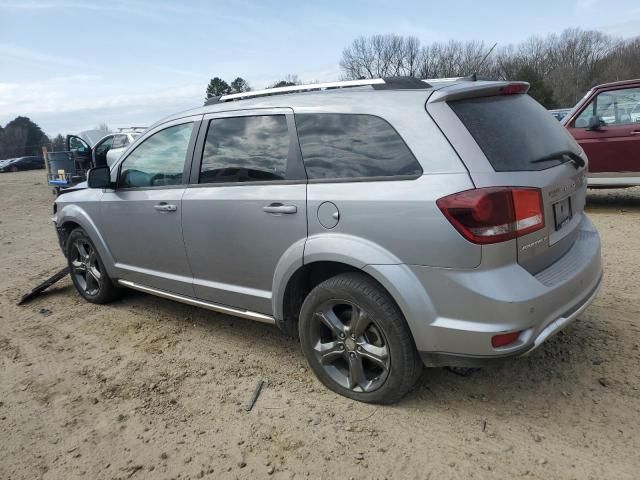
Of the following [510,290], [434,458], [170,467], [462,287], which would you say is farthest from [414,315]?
[170,467]

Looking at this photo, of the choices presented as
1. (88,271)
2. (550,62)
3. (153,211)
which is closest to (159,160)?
(153,211)

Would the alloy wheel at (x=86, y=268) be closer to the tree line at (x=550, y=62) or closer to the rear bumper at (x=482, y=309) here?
the rear bumper at (x=482, y=309)

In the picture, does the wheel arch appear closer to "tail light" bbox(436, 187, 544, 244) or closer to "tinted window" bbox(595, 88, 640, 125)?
"tail light" bbox(436, 187, 544, 244)

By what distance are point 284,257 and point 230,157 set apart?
0.88 m

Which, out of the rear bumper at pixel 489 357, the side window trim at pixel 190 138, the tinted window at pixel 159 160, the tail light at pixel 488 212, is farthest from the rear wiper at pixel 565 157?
the tinted window at pixel 159 160

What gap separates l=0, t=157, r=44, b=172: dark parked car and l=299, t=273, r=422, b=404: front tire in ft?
157

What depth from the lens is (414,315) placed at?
8.47 ft

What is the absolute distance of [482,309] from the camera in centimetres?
241

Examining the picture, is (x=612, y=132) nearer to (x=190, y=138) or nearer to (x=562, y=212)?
Result: (x=562, y=212)

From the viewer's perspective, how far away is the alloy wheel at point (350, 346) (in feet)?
9.26

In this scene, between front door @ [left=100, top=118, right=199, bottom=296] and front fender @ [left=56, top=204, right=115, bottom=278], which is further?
front fender @ [left=56, top=204, right=115, bottom=278]

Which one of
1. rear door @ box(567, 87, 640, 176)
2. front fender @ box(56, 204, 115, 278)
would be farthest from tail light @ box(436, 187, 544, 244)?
rear door @ box(567, 87, 640, 176)

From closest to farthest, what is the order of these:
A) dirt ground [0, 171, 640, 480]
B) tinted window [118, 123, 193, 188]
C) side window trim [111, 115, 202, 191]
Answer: dirt ground [0, 171, 640, 480]
side window trim [111, 115, 202, 191]
tinted window [118, 123, 193, 188]

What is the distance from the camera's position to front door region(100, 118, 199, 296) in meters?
3.81
